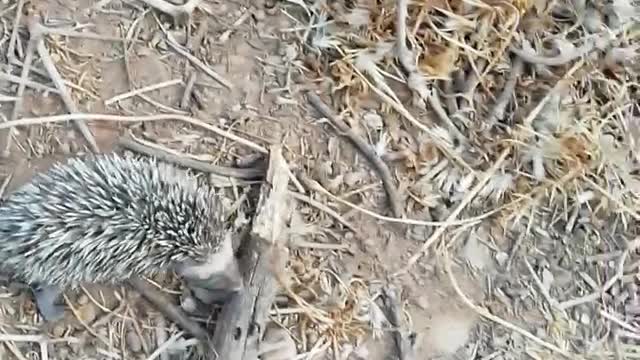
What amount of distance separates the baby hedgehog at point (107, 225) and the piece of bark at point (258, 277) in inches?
3.7

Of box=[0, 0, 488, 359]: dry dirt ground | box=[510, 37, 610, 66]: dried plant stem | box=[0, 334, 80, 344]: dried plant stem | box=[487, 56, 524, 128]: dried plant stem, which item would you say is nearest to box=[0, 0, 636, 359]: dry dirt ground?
box=[0, 0, 488, 359]: dry dirt ground

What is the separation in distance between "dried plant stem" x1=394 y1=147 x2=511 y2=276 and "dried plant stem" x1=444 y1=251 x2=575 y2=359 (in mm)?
56

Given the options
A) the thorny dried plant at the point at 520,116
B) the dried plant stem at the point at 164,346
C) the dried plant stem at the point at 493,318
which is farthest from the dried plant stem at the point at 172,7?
the dried plant stem at the point at 493,318

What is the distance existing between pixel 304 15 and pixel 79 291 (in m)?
0.88

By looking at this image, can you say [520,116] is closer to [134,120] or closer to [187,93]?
[187,93]

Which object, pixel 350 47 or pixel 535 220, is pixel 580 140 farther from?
pixel 350 47

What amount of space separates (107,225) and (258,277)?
0.38 meters

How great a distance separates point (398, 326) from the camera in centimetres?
246

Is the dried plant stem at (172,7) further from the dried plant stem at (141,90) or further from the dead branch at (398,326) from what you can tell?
the dead branch at (398,326)

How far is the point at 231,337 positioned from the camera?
7.50 feet

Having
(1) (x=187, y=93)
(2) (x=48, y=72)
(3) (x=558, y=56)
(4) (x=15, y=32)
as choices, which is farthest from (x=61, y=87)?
(3) (x=558, y=56)

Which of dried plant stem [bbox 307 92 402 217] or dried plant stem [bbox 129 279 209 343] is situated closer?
dried plant stem [bbox 129 279 209 343]

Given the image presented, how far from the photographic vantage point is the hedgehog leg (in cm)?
231

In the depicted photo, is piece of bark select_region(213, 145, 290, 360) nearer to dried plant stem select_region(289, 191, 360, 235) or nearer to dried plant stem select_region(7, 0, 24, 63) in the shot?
dried plant stem select_region(289, 191, 360, 235)
